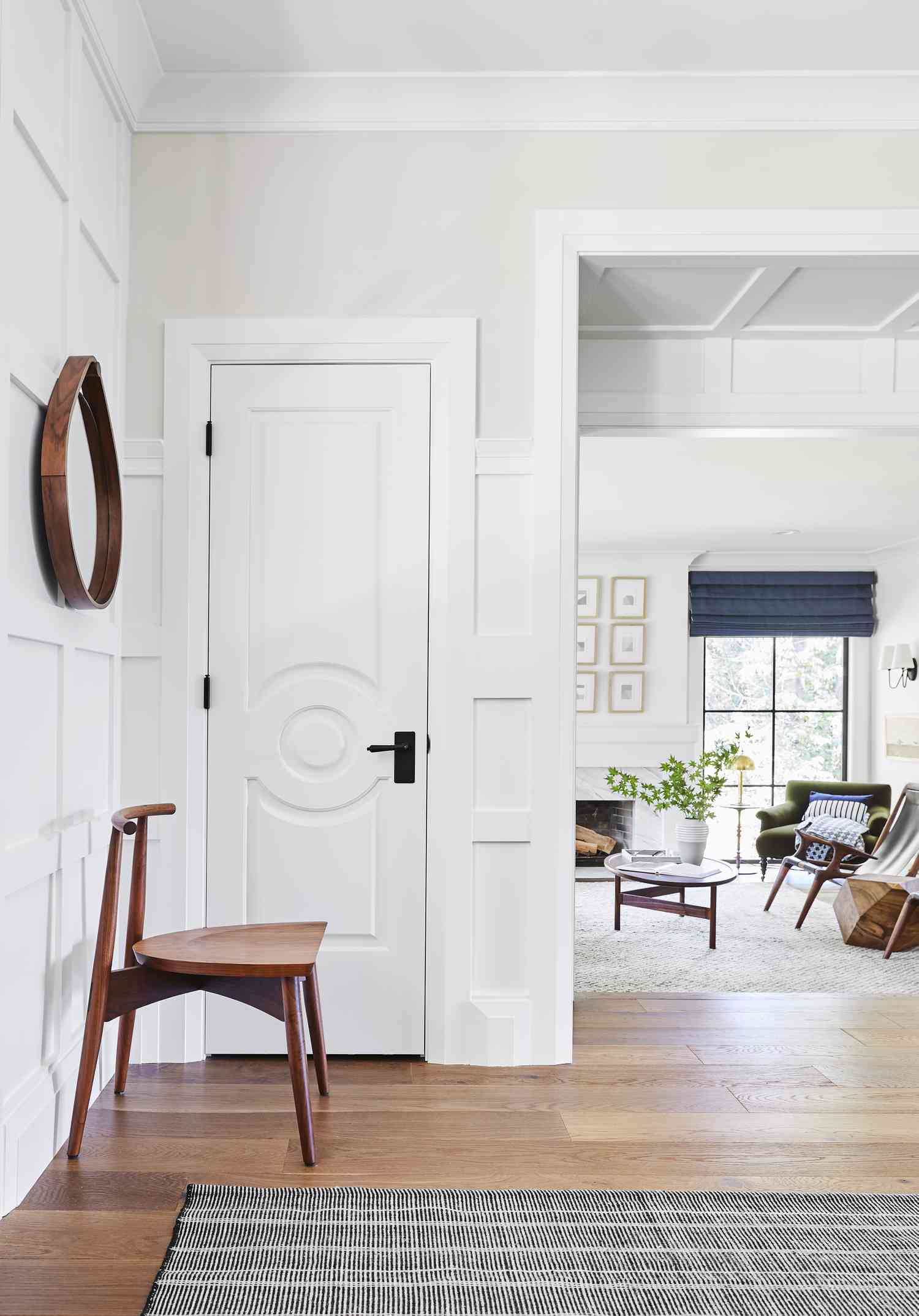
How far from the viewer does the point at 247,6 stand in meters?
2.34

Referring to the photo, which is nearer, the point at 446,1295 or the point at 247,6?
the point at 446,1295

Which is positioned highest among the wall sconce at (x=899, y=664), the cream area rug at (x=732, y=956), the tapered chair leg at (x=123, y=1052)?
the wall sconce at (x=899, y=664)

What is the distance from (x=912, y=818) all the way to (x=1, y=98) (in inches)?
218

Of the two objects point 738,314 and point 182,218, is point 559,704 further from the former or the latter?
point 182,218

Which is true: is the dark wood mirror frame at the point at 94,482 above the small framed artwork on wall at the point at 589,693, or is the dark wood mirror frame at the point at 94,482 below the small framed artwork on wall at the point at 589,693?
Result: above

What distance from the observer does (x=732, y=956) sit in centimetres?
483

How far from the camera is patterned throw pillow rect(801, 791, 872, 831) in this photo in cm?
721

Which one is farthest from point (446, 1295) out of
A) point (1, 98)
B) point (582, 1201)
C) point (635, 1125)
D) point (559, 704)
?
point (1, 98)

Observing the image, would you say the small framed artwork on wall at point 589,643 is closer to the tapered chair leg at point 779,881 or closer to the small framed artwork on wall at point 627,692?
the small framed artwork on wall at point 627,692

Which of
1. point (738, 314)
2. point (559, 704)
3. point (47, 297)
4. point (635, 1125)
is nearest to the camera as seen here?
point (47, 297)

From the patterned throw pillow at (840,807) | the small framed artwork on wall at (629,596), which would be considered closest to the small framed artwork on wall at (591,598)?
the small framed artwork on wall at (629,596)

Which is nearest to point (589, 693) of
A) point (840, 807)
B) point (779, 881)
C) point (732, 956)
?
point (840, 807)

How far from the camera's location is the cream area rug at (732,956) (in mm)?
4219

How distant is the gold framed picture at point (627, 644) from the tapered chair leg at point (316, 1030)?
5.80 metres
